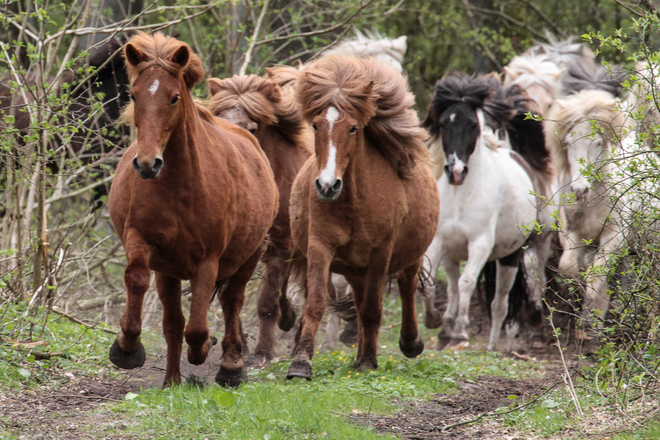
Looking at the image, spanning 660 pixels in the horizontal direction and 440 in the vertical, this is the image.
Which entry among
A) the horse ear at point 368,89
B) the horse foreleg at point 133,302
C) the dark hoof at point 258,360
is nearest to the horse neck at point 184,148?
the horse foreleg at point 133,302

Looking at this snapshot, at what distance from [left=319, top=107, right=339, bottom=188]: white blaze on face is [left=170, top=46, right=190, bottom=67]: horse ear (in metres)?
1.39

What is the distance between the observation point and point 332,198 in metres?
5.96

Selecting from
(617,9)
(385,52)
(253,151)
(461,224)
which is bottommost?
(461,224)

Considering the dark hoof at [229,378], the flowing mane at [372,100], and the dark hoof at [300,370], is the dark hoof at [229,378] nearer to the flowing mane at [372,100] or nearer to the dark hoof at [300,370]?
the dark hoof at [300,370]

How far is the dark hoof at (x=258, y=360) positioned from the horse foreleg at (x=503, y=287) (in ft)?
12.5

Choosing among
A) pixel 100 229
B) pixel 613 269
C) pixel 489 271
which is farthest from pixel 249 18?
pixel 613 269

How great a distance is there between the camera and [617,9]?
15.4 m

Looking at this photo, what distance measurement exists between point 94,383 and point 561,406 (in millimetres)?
3268

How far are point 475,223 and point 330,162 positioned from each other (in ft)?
11.8

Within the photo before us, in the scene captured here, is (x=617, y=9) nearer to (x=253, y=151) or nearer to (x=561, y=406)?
(x=253, y=151)

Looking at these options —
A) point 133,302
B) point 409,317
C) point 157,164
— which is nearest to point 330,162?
point 157,164

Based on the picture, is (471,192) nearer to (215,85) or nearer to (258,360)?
(215,85)

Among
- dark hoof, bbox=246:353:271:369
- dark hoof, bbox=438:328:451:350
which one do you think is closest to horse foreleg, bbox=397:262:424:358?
dark hoof, bbox=246:353:271:369

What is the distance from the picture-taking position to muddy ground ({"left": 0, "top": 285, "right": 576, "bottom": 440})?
14.5 feet
